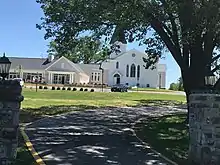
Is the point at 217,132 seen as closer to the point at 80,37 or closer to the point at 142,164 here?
the point at 142,164

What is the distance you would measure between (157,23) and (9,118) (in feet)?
33.8

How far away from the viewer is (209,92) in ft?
36.0

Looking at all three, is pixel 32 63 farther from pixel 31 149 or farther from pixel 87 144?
pixel 31 149

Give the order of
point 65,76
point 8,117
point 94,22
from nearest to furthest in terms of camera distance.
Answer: point 8,117
point 94,22
point 65,76

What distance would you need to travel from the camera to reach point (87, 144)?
12758 mm

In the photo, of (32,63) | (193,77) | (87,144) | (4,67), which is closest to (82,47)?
(193,77)

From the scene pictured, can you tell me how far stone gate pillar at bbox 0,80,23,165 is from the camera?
980 cm

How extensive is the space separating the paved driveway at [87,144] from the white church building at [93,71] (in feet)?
201

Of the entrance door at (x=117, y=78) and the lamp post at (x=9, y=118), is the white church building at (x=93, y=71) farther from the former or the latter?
the lamp post at (x=9, y=118)

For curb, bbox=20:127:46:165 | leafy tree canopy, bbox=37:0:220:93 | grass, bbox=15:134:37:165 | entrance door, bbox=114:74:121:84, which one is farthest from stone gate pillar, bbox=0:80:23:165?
entrance door, bbox=114:74:121:84

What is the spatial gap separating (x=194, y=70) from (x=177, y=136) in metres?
4.73

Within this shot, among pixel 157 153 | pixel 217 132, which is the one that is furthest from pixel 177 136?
pixel 217 132

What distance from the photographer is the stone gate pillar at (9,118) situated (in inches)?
386

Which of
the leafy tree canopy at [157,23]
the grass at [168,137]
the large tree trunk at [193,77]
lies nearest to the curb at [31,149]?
the grass at [168,137]
